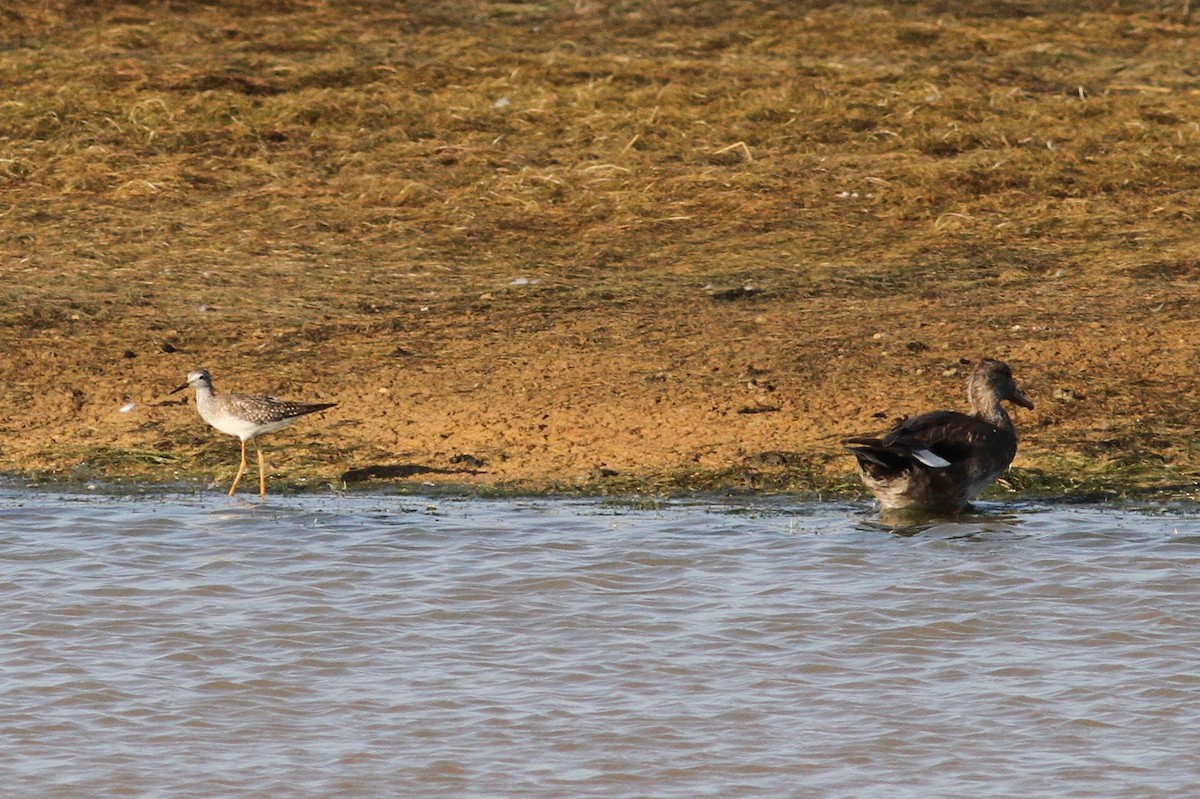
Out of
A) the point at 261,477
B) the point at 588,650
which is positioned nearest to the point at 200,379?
the point at 261,477

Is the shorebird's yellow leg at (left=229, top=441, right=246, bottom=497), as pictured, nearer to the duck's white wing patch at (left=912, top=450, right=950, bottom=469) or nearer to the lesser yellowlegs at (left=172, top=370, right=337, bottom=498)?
the lesser yellowlegs at (left=172, top=370, right=337, bottom=498)

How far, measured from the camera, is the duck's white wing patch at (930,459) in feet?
29.9

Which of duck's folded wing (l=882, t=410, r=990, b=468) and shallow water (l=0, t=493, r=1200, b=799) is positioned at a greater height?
duck's folded wing (l=882, t=410, r=990, b=468)

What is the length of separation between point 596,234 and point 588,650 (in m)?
5.89

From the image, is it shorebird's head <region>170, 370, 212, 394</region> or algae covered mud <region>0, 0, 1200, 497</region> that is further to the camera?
algae covered mud <region>0, 0, 1200, 497</region>

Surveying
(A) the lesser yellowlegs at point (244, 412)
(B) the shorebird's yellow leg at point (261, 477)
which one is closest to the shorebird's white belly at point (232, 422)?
(A) the lesser yellowlegs at point (244, 412)

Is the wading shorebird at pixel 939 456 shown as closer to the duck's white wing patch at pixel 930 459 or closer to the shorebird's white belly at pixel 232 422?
the duck's white wing patch at pixel 930 459

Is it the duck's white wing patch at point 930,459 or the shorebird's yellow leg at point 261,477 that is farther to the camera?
the shorebird's yellow leg at point 261,477

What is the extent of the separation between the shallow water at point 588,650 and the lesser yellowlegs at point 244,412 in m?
0.38

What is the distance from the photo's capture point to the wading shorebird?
9125 mm

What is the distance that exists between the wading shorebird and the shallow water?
19cm

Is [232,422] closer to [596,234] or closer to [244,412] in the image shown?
[244,412]

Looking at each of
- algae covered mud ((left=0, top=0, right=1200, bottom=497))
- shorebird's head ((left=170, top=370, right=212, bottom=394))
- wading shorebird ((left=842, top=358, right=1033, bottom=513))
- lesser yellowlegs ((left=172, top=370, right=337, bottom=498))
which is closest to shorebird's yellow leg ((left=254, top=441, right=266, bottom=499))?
lesser yellowlegs ((left=172, top=370, right=337, bottom=498))

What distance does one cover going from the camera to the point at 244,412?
9.67 meters
